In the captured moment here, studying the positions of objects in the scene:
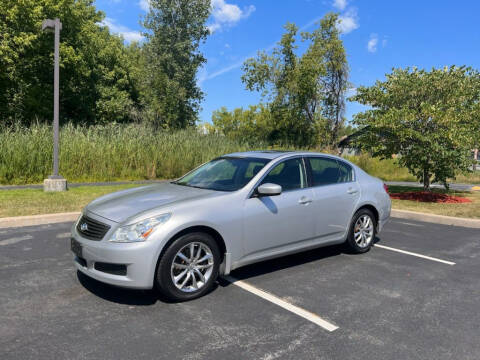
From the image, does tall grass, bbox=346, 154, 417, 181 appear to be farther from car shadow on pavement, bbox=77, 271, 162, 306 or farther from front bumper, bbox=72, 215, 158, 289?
front bumper, bbox=72, 215, 158, 289

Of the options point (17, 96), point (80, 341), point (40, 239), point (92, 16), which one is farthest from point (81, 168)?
point (92, 16)

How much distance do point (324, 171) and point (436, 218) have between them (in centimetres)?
497

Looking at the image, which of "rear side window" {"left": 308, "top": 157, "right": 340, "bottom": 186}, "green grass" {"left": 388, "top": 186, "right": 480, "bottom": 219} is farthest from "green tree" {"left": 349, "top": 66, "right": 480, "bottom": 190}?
"rear side window" {"left": 308, "top": 157, "right": 340, "bottom": 186}

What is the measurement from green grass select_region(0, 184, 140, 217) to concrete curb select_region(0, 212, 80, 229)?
0.38 meters

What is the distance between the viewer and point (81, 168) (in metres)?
14.5

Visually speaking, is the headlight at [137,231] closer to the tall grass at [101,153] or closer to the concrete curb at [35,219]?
the concrete curb at [35,219]

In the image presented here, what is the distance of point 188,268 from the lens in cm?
390

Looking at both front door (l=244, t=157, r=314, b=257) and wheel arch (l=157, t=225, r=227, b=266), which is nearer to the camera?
wheel arch (l=157, t=225, r=227, b=266)

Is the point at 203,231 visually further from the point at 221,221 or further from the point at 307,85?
the point at 307,85

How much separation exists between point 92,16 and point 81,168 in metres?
30.7

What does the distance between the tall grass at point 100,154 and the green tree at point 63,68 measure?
40.1 ft

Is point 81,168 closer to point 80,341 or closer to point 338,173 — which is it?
point 338,173

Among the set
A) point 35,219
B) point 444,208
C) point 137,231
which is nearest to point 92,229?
point 137,231

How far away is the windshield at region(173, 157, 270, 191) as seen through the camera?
4.73 m
